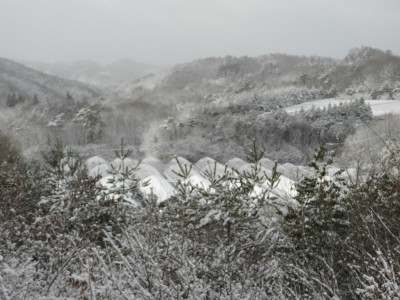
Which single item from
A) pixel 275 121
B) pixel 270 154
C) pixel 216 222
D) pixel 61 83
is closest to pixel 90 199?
pixel 216 222

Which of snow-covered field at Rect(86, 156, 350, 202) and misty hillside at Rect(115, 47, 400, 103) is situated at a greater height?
misty hillside at Rect(115, 47, 400, 103)

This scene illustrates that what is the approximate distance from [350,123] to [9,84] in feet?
354

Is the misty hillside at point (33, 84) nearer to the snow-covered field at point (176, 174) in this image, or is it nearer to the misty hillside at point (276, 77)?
the misty hillside at point (276, 77)

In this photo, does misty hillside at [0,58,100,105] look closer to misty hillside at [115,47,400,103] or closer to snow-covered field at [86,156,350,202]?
misty hillside at [115,47,400,103]

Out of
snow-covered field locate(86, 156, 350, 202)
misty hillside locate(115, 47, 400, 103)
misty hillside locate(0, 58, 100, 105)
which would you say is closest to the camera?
snow-covered field locate(86, 156, 350, 202)

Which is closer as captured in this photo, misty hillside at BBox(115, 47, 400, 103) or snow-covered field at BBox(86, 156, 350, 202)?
snow-covered field at BBox(86, 156, 350, 202)

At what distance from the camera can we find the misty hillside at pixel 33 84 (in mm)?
104375

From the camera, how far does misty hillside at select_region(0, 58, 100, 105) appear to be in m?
104

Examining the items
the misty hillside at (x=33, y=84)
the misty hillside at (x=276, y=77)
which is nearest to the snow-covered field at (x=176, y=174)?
the misty hillside at (x=276, y=77)

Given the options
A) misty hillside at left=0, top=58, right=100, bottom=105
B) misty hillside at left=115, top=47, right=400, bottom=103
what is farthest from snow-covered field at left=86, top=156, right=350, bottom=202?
misty hillside at left=0, top=58, right=100, bottom=105

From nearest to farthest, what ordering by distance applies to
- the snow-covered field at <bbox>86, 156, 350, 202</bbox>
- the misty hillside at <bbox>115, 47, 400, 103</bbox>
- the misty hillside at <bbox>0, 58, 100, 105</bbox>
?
the snow-covered field at <bbox>86, 156, 350, 202</bbox> < the misty hillside at <bbox>115, 47, 400, 103</bbox> < the misty hillside at <bbox>0, 58, 100, 105</bbox>

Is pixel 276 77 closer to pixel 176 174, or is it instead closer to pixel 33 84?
pixel 33 84

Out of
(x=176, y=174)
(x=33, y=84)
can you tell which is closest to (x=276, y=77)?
(x=33, y=84)

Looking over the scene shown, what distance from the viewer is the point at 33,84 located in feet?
378
